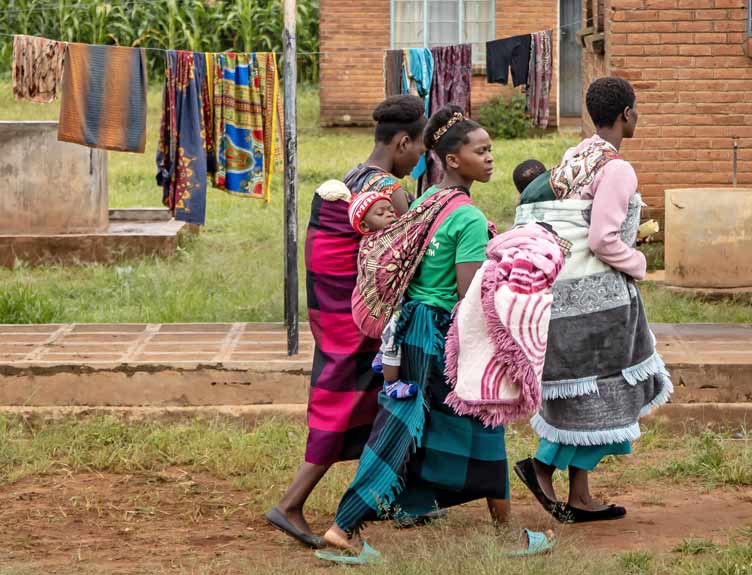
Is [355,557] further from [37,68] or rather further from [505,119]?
[505,119]

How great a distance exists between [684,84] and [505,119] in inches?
377

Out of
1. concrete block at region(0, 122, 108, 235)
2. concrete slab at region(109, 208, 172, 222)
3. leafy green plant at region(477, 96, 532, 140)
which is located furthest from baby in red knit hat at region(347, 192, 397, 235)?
leafy green plant at region(477, 96, 532, 140)

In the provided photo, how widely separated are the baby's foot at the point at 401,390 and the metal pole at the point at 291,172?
2.53 metres

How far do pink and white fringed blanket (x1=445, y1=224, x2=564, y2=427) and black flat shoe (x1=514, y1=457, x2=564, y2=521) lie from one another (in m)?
0.92

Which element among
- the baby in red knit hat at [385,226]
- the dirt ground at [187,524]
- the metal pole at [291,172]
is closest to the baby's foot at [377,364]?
the baby in red knit hat at [385,226]

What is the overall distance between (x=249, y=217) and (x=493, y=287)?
9291 mm

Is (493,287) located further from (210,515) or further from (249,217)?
(249,217)

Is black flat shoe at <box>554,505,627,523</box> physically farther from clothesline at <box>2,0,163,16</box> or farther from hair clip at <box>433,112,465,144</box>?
clothesline at <box>2,0,163,16</box>

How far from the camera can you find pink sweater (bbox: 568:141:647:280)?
4.88 meters

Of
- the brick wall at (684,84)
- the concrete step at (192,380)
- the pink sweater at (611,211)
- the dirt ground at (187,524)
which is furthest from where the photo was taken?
the brick wall at (684,84)

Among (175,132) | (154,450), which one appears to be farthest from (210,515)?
(175,132)

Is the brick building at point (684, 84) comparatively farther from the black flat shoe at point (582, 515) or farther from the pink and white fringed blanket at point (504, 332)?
the pink and white fringed blanket at point (504, 332)

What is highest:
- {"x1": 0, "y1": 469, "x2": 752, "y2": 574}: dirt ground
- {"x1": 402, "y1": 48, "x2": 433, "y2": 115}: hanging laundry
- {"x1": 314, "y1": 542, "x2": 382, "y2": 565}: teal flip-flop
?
{"x1": 402, "y1": 48, "x2": 433, "y2": 115}: hanging laundry

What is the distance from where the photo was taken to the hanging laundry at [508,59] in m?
8.96
